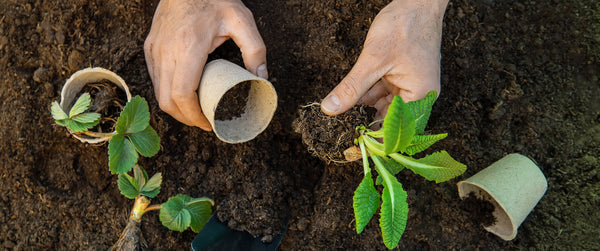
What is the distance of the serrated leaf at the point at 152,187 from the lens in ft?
6.00

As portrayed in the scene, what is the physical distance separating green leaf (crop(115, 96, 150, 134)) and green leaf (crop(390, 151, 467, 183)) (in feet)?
→ 3.47

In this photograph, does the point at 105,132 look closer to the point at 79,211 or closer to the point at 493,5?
the point at 79,211

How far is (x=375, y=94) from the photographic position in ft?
6.52

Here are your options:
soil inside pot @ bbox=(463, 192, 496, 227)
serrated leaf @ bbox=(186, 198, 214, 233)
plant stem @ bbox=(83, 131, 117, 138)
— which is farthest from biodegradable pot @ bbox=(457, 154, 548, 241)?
plant stem @ bbox=(83, 131, 117, 138)

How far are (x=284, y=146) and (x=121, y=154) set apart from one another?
730mm

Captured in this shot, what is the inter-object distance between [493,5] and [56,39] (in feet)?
7.21

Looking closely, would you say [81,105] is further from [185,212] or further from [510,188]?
[510,188]

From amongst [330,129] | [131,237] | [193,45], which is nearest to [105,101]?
[193,45]

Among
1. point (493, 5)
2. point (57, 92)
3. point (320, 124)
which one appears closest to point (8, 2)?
point (57, 92)

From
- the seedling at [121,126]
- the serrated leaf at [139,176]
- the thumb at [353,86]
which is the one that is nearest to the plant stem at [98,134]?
the seedling at [121,126]

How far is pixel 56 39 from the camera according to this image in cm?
204

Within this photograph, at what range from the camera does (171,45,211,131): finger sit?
5.63ft

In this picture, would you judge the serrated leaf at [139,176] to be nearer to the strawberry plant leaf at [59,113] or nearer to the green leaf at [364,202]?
the strawberry plant leaf at [59,113]

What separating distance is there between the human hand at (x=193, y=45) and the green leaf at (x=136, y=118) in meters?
0.09
